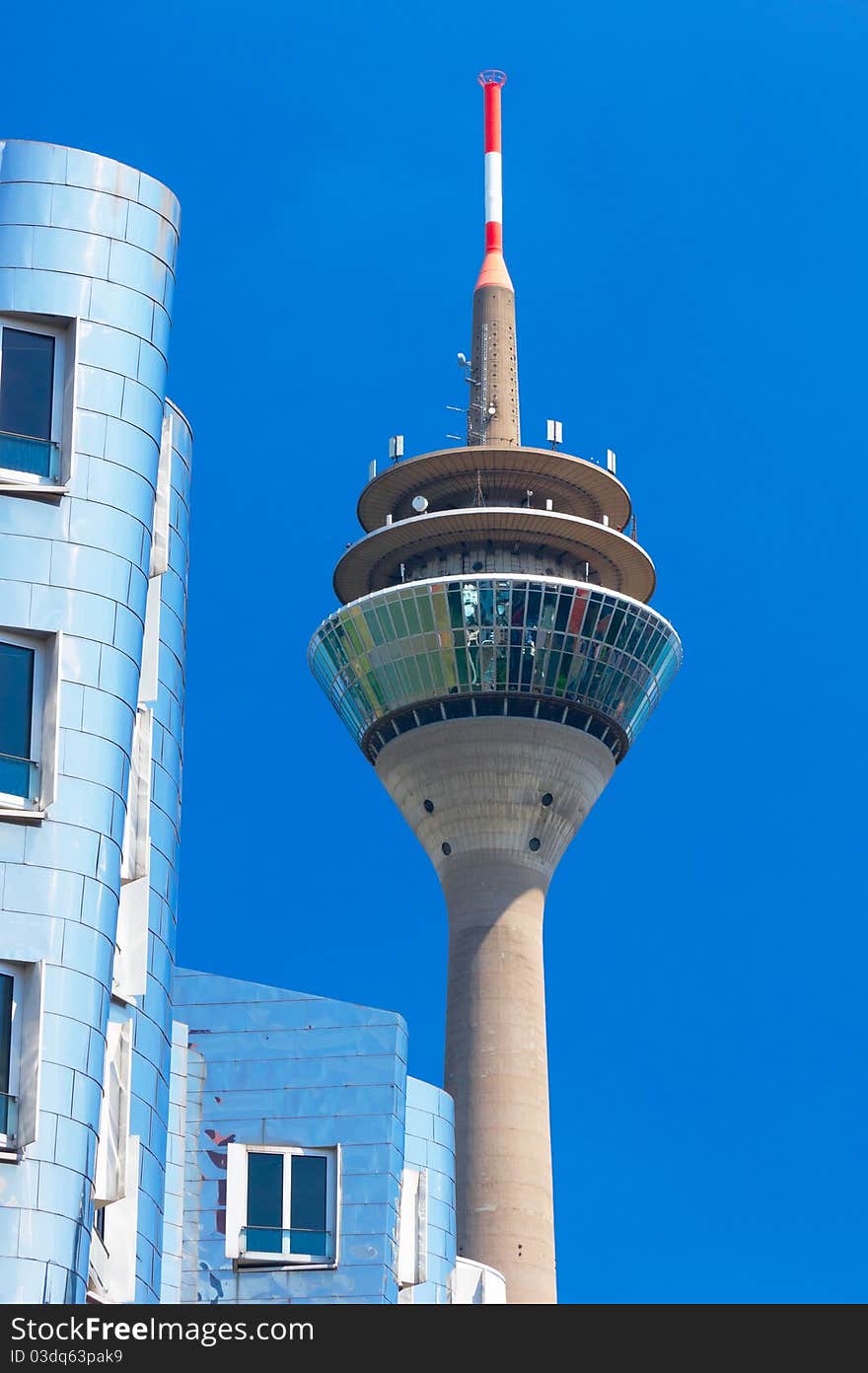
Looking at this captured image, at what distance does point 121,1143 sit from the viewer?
3338 centimetres

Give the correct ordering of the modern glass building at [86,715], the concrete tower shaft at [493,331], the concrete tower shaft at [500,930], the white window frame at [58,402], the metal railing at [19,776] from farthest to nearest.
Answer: the concrete tower shaft at [493,331] → the concrete tower shaft at [500,930] → the white window frame at [58,402] → the metal railing at [19,776] → the modern glass building at [86,715]

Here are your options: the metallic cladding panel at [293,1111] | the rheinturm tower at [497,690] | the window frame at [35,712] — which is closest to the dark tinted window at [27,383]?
the window frame at [35,712]

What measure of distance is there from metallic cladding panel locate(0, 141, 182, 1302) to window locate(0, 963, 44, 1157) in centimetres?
17

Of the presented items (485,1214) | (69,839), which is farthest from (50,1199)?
(485,1214)

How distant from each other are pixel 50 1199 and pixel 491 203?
417ft

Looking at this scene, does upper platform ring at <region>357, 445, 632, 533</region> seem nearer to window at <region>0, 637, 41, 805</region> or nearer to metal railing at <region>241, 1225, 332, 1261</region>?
metal railing at <region>241, 1225, 332, 1261</region>

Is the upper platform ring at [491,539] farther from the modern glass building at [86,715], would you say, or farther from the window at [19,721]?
the window at [19,721]

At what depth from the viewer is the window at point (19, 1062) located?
2819 cm

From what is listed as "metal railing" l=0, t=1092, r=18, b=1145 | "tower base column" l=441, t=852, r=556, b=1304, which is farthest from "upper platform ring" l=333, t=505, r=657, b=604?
"metal railing" l=0, t=1092, r=18, b=1145

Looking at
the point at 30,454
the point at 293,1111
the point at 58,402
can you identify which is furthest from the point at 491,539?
the point at 30,454

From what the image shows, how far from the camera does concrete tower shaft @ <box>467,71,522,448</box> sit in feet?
468

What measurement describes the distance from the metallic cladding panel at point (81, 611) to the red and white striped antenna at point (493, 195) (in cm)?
11782
